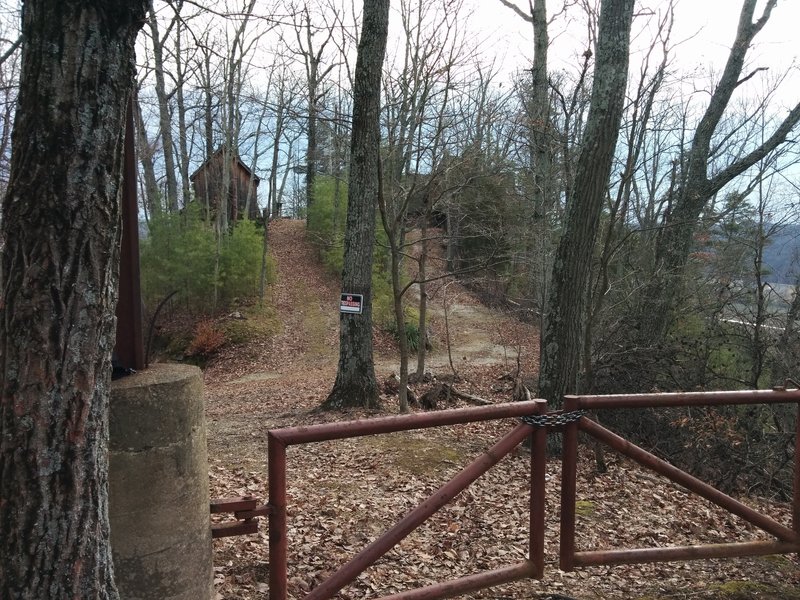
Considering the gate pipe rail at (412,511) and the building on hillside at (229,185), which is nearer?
the gate pipe rail at (412,511)

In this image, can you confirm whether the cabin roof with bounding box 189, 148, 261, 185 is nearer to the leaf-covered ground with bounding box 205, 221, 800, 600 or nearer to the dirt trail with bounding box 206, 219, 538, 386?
the dirt trail with bounding box 206, 219, 538, 386

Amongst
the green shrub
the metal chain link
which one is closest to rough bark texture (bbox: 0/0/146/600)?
the metal chain link

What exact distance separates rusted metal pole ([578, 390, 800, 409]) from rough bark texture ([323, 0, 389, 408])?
6.05 m

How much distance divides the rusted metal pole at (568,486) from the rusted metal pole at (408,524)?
29 centimetres

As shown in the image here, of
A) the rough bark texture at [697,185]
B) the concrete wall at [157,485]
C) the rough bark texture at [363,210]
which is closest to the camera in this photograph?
the concrete wall at [157,485]

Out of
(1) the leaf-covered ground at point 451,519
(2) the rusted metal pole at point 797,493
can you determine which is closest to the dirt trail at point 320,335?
(1) the leaf-covered ground at point 451,519

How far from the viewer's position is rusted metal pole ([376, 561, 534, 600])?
115 inches

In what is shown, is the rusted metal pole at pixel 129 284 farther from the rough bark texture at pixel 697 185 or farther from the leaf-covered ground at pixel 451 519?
the rough bark texture at pixel 697 185

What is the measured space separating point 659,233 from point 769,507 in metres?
6.53

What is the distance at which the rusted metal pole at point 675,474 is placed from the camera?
3.29 meters

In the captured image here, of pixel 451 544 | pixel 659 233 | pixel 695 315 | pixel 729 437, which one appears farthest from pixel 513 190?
pixel 451 544

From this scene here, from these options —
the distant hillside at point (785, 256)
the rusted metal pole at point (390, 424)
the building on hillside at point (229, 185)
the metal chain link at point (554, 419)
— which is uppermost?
the building on hillside at point (229, 185)

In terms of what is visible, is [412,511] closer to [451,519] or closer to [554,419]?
[554,419]

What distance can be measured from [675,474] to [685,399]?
0.45 meters
